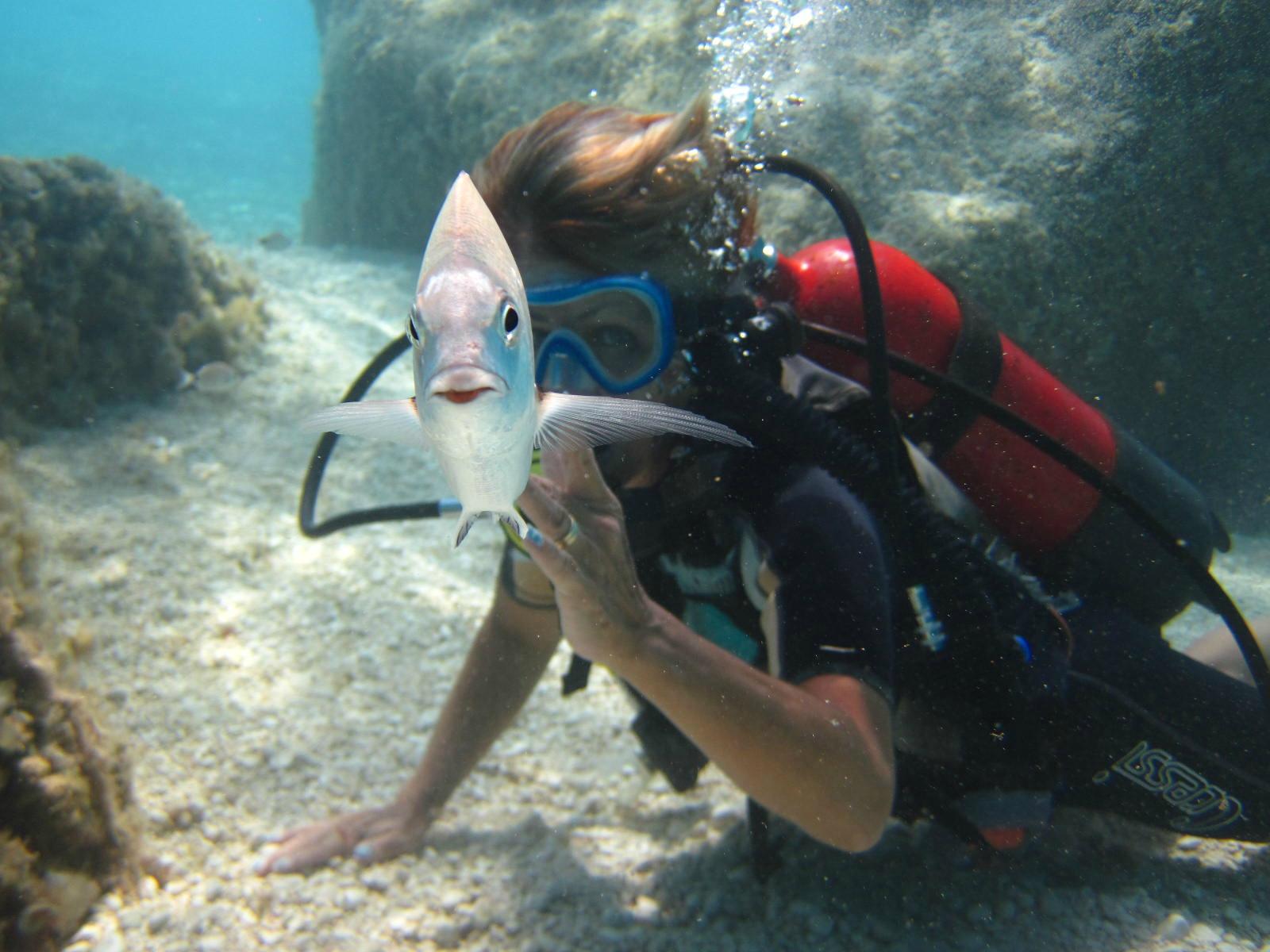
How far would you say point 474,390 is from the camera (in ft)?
1.98

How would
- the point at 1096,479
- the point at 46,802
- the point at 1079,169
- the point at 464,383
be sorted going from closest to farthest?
the point at 464,383, the point at 46,802, the point at 1096,479, the point at 1079,169

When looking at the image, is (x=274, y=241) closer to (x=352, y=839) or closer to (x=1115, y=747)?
(x=352, y=839)

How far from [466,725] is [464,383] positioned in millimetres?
2560

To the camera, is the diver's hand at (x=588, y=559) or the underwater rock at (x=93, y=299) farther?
the underwater rock at (x=93, y=299)

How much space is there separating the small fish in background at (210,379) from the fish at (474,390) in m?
6.32

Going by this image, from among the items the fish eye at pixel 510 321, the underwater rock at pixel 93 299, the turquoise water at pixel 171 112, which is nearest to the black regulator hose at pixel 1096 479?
the fish eye at pixel 510 321

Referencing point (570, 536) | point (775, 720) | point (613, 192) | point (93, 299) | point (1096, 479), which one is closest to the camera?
point (570, 536)

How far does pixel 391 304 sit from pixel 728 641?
27.3 feet

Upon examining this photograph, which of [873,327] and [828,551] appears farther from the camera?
[873,327]

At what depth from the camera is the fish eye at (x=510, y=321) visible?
2.15ft

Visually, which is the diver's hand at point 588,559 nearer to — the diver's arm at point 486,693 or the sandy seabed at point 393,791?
the diver's arm at point 486,693

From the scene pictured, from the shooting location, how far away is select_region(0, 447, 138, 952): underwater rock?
1924 millimetres

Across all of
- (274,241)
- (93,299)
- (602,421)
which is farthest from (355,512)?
(274,241)

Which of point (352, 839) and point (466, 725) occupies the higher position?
point (466, 725)
